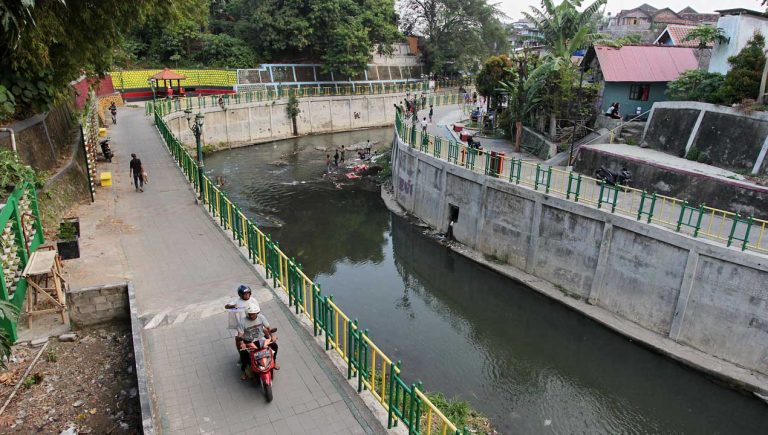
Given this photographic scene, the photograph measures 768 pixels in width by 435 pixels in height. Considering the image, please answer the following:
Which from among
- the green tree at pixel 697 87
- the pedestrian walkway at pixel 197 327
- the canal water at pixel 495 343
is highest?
the green tree at pixel 697 87

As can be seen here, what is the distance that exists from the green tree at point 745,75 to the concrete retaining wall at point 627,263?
8.39 m

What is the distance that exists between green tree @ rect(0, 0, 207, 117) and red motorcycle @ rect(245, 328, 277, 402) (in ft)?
25.5

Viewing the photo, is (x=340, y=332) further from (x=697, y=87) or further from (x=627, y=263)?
(x=697, y=87)

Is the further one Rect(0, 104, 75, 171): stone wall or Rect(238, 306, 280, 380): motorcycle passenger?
Rect(0, 104, 75, 171): stone wall

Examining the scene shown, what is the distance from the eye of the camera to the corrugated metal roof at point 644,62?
25328 mm

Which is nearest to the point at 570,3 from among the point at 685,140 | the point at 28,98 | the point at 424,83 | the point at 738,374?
the point at 685,140

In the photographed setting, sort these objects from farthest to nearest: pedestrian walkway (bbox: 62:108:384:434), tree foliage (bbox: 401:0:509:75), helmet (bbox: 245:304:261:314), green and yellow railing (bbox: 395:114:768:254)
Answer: tree foliage (bbox: 401:0:509:75)
green and yellow railing (bbox: 395:114:768:254)
helmet (bbox: 245:304:261:314)
pedestrian walkway (bbox: 62:108:384:434)

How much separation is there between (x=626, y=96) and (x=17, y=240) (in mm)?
25555

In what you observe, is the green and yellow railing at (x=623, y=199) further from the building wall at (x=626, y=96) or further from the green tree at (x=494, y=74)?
the green tree at (x=494, y=74)

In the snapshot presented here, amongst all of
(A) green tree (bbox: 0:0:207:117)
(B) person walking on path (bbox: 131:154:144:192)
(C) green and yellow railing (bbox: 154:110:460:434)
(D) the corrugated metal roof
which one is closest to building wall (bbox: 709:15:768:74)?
(D) the corrugated metal roof

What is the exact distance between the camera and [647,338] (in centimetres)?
1467

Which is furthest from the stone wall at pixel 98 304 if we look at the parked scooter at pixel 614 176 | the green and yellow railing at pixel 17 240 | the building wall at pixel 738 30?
the building wall at pixel 738 30

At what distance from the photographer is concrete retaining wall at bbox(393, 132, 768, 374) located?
1313cm

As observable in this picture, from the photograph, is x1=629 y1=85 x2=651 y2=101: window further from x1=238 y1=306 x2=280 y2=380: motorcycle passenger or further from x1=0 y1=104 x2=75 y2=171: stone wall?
x1=0 y1=104 x2=75 y2=171: stone wall
